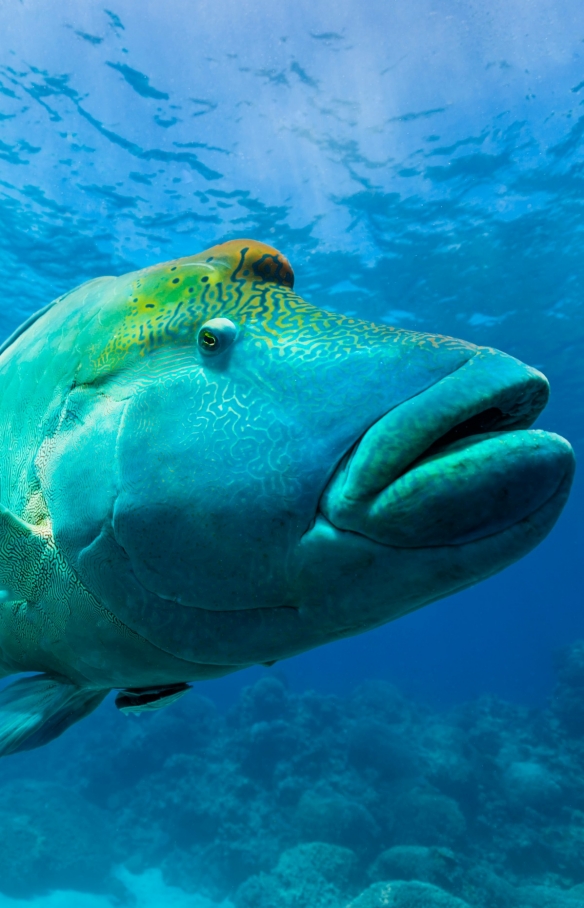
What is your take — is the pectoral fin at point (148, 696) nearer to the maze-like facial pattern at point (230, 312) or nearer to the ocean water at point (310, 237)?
the maze-like facial pattern at point (230, 312)

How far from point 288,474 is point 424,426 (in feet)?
1.03

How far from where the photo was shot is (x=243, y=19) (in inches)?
445

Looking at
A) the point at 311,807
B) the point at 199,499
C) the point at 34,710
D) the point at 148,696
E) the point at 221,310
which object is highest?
the point at 221,310

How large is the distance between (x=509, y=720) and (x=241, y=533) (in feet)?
83.2

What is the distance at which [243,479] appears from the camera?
117 centimetres

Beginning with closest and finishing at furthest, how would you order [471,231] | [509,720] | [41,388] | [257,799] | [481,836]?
[41,388] < [481,836] < [257,799] < [471,231] < [509,720]

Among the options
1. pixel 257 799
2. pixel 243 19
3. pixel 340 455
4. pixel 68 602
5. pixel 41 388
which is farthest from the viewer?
pixel 257 799

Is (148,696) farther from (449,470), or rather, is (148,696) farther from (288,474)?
(449,470)

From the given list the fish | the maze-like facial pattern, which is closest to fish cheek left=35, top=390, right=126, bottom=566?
the fish

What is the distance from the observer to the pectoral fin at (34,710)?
1.64m

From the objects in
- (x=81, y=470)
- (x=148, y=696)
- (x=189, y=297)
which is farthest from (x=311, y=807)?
(x=189, y=297)

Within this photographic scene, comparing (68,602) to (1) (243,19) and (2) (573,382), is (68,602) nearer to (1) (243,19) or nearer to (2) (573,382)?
(1) (243,19)

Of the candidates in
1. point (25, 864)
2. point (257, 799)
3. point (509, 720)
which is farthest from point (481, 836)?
point (25, 864)

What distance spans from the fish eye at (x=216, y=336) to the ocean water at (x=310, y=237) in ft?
36.4
